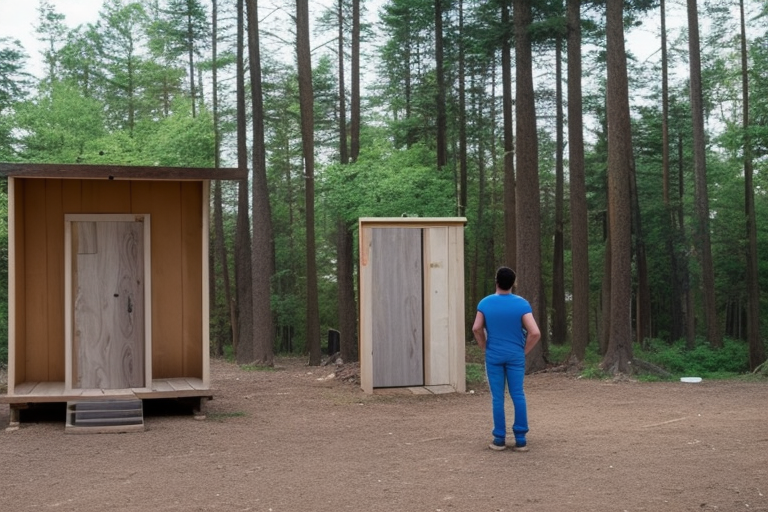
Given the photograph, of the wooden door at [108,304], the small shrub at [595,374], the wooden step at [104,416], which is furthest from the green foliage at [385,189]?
the wooden step at [104,416]

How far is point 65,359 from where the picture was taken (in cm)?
979

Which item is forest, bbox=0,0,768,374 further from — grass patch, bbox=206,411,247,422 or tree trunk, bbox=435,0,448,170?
grass patch, bbox=206,411,247,422

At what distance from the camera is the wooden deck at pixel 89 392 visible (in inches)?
359

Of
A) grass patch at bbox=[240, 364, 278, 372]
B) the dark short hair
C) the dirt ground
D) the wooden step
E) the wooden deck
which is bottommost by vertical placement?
grass patch at bbox=[240, 364, 278, 372]

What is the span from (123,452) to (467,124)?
81.0 ft

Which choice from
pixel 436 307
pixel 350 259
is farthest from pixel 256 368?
pixel 436 307

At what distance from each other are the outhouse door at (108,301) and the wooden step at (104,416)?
2.30 ft

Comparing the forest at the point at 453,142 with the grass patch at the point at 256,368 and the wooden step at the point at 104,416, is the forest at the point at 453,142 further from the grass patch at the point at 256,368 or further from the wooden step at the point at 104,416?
the wooden step at the point at 104,416

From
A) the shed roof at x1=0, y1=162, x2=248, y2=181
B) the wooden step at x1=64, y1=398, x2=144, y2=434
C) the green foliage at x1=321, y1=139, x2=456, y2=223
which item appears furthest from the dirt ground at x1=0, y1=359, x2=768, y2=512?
the green foliage at x1=321, y1=139, x2=456, y2=223

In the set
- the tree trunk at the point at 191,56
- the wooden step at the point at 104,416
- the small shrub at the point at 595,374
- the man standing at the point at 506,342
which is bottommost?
the small shrub at the point at 595,374

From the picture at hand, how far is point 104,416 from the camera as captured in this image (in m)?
8.97

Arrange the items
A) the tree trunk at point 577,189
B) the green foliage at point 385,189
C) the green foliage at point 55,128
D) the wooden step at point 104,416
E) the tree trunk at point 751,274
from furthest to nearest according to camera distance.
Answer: the green foliage at point 55,128 < the tree trunk at point 751,274 < the green foliage at point 385,189 < the tree trunk at point 577,189 < the wooden step at point 104,416

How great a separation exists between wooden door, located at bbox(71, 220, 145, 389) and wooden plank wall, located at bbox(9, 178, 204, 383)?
0.21 m

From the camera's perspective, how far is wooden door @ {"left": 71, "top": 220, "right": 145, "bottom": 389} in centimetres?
982
